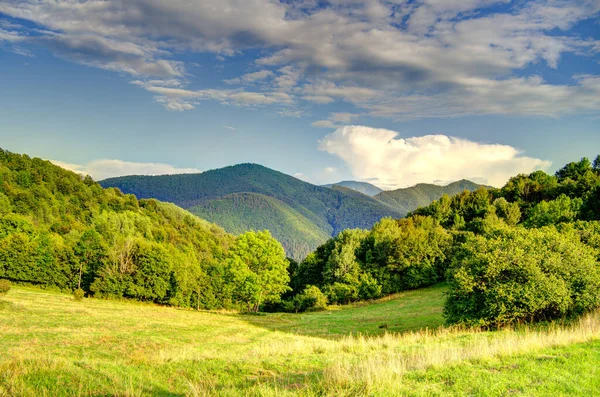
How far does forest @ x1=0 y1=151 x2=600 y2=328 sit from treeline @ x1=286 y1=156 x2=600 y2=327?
0.11 metres

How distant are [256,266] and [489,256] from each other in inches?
1322

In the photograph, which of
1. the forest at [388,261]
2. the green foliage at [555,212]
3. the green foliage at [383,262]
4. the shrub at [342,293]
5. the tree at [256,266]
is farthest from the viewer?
the green foliage at [383,262]

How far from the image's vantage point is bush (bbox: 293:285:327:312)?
197ft

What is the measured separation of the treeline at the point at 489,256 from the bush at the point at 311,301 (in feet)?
0.91

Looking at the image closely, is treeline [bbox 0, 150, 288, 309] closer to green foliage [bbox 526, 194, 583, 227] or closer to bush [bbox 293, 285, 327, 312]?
bush [bbox 293, 285, 327, 312]

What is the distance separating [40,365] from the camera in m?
9.38

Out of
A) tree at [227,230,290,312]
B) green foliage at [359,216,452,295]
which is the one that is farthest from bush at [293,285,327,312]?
green foliage at [359,216,452,295]

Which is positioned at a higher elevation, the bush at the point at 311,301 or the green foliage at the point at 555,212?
the green foliage at the point at 555,212

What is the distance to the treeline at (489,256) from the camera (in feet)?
71.0

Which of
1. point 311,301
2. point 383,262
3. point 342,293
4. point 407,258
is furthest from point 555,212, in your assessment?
point 311,301

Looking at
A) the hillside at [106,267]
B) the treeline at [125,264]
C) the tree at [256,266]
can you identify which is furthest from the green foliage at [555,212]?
the hillside at [106,267]

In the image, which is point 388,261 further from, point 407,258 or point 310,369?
point 310,369

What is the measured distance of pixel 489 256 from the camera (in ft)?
75.0

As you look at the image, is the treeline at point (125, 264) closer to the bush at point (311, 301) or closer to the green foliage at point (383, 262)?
the bush at point (311, 301)
